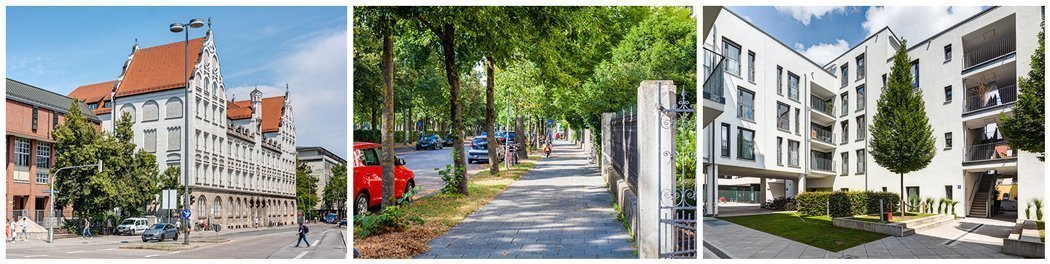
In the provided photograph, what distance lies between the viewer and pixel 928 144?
7.43m

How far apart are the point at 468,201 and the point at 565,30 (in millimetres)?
2106

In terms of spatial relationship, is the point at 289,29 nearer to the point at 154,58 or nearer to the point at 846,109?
the point at 154,58

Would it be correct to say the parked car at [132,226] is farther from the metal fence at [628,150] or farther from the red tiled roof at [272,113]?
the metal fence at [628,150]

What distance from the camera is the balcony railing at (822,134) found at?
7284 mm

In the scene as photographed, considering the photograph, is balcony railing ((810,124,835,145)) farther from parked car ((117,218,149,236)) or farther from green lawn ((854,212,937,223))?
parked car ((117,218,149,236))

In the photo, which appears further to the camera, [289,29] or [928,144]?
[928,144]

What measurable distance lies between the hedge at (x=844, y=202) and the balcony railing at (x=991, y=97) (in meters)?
1.25

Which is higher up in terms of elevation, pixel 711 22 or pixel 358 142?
pixel 711 22

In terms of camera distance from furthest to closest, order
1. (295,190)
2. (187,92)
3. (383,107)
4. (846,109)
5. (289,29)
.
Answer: (187,92)
(846,109)
(295,190)
(289,29)
(383,107)

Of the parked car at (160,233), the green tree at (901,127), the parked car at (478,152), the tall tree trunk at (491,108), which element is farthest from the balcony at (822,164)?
the parked car at (160,233)

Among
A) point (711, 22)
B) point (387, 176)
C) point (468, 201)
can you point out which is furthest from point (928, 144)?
point (387, 176)

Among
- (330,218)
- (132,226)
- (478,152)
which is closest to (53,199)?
(132,226)

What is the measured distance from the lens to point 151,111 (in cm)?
835

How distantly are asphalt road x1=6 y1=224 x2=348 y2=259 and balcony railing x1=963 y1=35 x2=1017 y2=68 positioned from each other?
681cm
